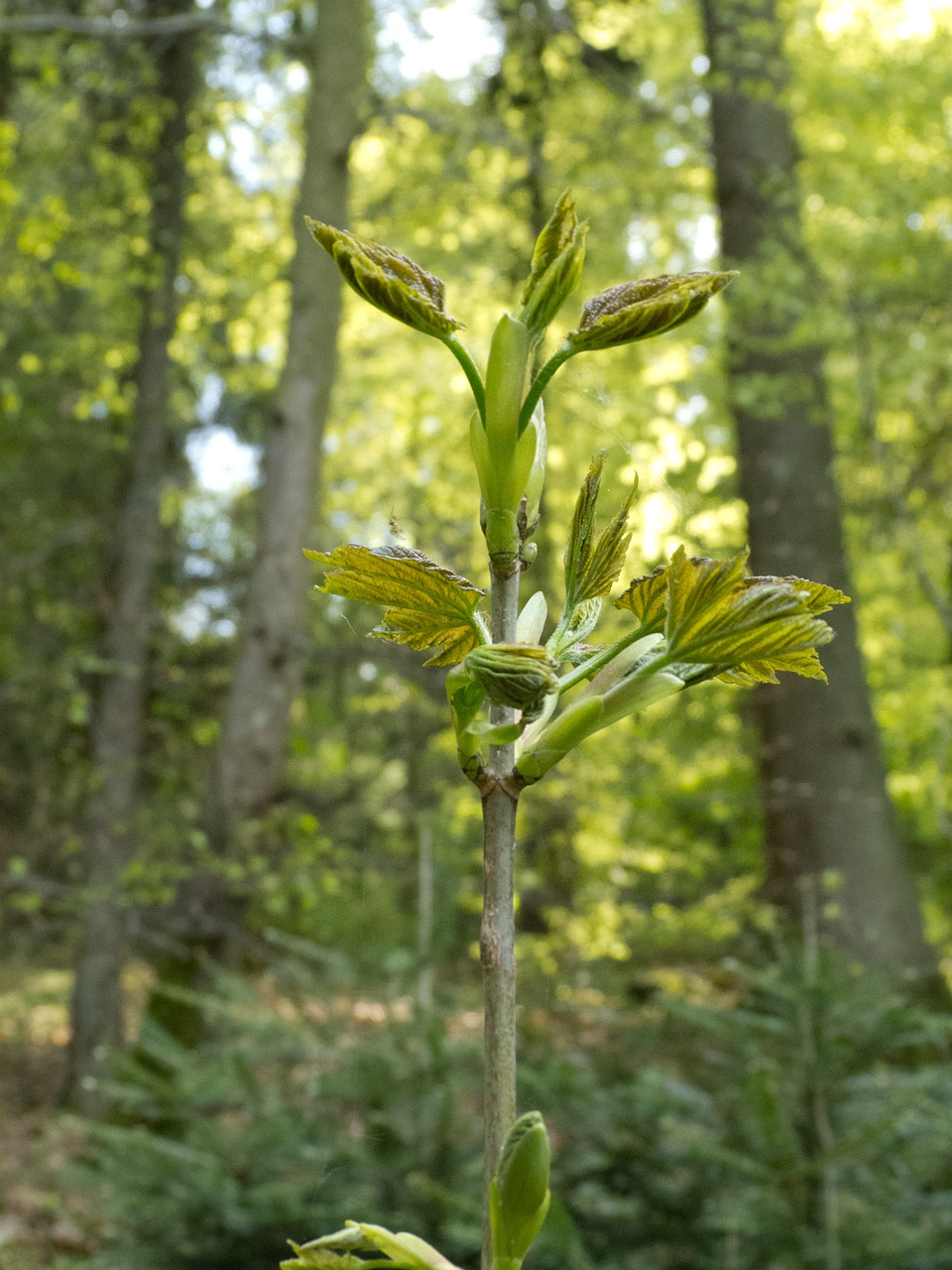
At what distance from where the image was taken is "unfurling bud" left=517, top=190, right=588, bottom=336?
0.54 m

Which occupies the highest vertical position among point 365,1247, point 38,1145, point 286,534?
point 286,534

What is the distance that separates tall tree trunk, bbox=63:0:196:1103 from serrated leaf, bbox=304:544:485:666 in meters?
6.15

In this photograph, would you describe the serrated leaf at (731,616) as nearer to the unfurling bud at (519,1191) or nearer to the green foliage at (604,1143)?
the unfurling bud at (519,1191)

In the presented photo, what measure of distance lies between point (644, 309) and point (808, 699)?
462 centimetres

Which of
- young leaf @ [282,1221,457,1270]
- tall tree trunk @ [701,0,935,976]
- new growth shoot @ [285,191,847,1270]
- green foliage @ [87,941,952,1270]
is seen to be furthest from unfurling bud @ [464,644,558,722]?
tall tree trunk @ [701,0,935,976]

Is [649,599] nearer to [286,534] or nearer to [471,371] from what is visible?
[471,371]

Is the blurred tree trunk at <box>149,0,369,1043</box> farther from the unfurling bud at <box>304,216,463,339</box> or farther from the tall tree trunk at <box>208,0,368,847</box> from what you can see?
the unfurling bud at <box>304,216,463,339</box>

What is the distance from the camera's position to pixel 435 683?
5516 millimetres

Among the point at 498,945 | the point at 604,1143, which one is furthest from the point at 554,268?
the point at 604,1143

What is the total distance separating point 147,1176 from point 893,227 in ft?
13.9

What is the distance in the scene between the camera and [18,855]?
23.3 feet

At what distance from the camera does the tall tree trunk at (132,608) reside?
7.09 meters

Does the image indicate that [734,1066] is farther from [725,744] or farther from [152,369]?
[152,369]

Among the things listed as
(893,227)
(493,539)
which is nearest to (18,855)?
(893,227)
